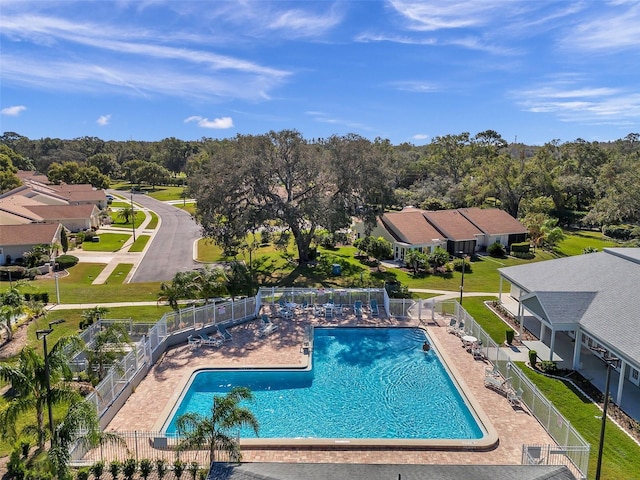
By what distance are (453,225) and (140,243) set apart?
36534 mm

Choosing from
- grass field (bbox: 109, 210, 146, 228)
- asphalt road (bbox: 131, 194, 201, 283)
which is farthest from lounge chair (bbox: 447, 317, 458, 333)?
grass field (bbox: 109, 210, 146, 228)

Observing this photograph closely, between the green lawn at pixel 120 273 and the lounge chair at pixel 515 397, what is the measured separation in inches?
1219

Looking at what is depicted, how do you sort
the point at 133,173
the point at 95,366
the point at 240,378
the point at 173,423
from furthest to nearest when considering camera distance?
the point at 133,173, the point at 240,378, the point at 95,366, the point at 173,423

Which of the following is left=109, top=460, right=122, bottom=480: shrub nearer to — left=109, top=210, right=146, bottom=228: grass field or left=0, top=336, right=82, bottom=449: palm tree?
left=0, top=336, right=82, bottom=449: palm tree

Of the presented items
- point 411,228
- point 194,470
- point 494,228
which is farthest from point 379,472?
point 494,228

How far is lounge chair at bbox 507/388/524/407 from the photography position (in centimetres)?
1932

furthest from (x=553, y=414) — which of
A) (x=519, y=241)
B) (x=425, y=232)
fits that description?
(x=519, y=241)

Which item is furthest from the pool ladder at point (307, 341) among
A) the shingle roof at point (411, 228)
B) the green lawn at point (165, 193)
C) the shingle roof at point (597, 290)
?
the green lawn at point (165, 193)

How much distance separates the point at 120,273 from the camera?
1554 inches

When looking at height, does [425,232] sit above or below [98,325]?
above

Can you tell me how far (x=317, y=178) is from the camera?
39375 mm

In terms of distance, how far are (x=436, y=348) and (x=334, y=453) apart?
35.8ft

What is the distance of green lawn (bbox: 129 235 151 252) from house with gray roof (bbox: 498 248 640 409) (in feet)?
126

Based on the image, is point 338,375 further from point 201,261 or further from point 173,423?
point 201,261
